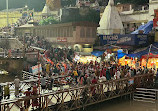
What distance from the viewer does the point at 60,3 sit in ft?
229

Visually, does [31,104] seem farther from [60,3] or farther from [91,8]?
[60,3]

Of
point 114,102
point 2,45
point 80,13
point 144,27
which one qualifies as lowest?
point 114,102

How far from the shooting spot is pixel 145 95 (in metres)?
19.8

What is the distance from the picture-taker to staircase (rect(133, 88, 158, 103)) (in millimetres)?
19656

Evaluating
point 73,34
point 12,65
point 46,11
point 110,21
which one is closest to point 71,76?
point 12,65

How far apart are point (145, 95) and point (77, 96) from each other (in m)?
6.70

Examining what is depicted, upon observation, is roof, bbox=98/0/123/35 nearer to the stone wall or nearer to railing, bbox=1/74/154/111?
the stone wall

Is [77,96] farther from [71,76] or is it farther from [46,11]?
[46,11]

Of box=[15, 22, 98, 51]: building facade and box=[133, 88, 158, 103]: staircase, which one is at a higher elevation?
box=[15, 22, 98, 51]: building facade

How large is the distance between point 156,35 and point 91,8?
30548 millimetres

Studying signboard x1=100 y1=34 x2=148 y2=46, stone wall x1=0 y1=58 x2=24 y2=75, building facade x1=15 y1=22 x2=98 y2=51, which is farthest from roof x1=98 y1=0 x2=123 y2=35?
stone wall x1=0 y1=58 x2=24 y2=75

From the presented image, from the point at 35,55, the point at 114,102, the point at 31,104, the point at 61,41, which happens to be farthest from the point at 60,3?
the point at 31,104

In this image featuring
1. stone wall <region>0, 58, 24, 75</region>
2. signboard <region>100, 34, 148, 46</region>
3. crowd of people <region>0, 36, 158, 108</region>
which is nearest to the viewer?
crowd of people <region>0, 36, 158, 108</region>

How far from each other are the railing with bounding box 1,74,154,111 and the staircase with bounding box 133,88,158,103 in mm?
525
